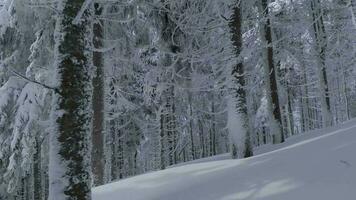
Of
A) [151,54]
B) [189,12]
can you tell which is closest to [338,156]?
[189,12]

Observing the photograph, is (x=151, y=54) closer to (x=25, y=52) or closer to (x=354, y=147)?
(x=25, y=52)

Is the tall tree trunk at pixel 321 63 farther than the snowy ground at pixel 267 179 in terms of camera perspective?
Yes

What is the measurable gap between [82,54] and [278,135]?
8824 mm

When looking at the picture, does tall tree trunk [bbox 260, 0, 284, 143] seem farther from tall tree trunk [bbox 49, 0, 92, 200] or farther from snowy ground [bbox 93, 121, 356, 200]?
tall tree trunk [bbox 49, 0, 92, 200]

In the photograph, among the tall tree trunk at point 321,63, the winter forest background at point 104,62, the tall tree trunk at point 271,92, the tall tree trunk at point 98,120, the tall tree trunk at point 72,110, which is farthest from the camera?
the tall tree trunk at point 321,63

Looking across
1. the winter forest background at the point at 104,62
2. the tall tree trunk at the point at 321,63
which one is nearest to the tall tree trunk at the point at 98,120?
the winter forest background at the point at 104,62

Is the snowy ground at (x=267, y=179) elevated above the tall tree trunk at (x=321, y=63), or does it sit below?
below

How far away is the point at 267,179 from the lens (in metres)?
6.13

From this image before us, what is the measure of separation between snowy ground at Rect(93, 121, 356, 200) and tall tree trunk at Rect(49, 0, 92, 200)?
1.71 metres

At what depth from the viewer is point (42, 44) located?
12.4m

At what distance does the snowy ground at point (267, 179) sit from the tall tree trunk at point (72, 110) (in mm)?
1711

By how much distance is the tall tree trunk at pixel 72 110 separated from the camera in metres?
4.78

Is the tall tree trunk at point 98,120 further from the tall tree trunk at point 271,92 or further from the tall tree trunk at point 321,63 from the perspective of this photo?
the tall tree trunk at point 321,63

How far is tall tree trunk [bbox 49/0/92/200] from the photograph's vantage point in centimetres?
478
